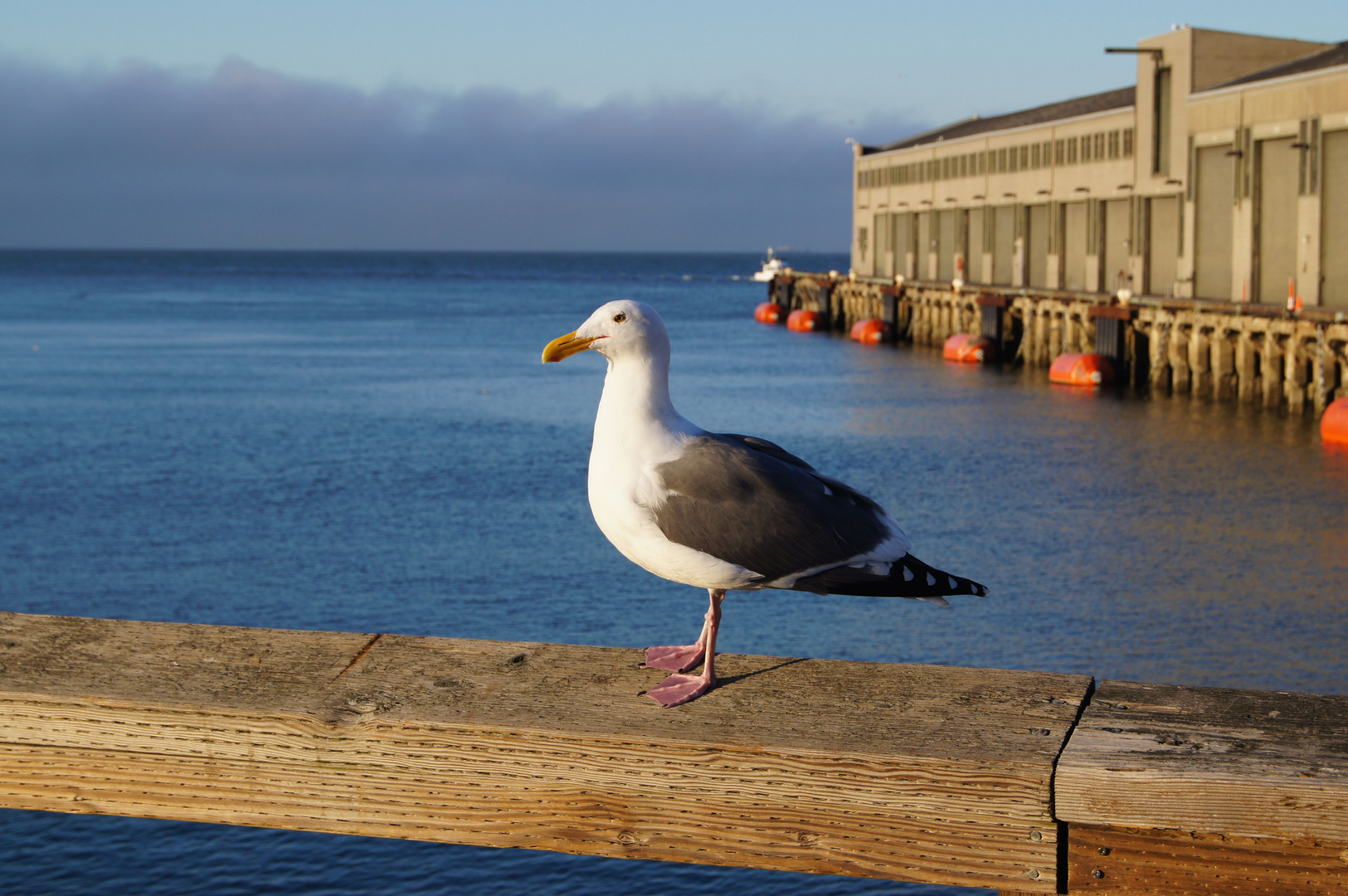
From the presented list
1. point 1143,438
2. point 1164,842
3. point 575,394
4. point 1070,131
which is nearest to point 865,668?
point 1164,842

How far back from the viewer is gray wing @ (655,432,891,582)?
3.94 metres

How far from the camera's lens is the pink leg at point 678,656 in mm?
3805

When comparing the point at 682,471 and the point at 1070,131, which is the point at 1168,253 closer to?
the point at 1070,131

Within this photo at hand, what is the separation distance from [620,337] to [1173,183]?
55373 millimetres

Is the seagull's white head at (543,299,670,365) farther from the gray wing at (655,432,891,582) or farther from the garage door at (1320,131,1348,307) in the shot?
the garage door at (1320,131,1348,307)

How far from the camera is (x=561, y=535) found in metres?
24.4

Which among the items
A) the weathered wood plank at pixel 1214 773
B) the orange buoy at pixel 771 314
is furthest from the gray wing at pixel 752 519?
the orange buoy at pixel 771 314

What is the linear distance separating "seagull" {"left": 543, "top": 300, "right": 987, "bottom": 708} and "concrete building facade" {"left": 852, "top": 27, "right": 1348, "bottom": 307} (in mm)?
42600

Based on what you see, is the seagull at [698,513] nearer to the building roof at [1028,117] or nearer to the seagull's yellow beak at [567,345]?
the seagull's yellow beak at [567,345]

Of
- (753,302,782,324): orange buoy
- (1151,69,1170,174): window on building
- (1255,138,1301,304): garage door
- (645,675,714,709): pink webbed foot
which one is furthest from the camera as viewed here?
(753,302,782,324): orange buoy

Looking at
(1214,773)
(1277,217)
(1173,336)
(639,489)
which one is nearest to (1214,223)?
(1277,217)

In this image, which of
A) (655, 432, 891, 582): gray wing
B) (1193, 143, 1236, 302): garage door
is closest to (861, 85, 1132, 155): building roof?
(1193, 143, 1236, 302): garage door

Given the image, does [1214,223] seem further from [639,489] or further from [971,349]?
[639,489]

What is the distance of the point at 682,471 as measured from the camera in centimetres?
396
